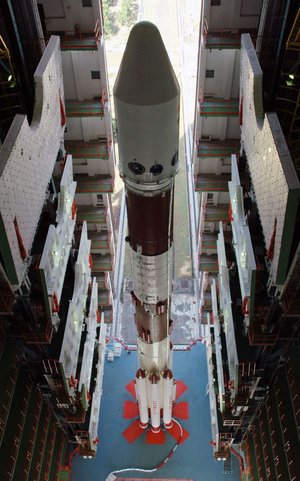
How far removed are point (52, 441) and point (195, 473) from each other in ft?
33.2

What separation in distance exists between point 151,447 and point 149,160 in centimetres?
2363

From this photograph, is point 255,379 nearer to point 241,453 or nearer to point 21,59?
point 241,453

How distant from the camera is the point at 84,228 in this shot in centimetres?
2655

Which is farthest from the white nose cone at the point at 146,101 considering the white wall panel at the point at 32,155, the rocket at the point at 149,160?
the white wall panel at the point at 32,155

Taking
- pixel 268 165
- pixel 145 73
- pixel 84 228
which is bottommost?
pixel 84 228

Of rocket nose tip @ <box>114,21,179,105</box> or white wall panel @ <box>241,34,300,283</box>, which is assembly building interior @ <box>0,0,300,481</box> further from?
rocket nose tip @ <box>114,21,179,105</box>

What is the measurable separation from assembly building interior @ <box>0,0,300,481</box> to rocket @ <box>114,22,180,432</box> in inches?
40.7

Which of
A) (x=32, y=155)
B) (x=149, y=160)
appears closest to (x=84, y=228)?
(x=32, y=155)

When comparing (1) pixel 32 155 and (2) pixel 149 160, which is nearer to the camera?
(2) pixel 149 160

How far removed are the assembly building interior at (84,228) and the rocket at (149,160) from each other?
40.7 inches

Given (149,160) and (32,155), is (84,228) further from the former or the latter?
(149,160)

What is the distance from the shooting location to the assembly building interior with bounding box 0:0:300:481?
18031 mm

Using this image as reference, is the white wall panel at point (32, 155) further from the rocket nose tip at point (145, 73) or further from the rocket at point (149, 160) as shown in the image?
the rocket nose tip at point (145, 73)

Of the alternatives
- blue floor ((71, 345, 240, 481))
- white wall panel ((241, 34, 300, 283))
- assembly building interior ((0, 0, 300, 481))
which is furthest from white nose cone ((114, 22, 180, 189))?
blue floor ((71, 345, 240, 481))
